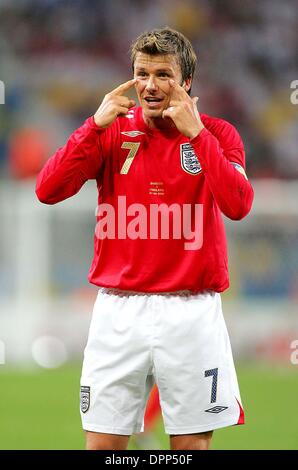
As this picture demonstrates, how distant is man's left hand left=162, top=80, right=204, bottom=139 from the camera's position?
3.30 metres

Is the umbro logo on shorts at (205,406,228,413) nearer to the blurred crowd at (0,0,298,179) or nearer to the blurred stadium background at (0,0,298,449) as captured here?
the blurred stadium background at (0,0,298,449)

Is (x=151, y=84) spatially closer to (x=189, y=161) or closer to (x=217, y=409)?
(x=189, y=161)

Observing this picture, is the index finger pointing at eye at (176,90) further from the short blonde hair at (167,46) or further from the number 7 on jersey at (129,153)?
the number 7 on jersey at (129,153)

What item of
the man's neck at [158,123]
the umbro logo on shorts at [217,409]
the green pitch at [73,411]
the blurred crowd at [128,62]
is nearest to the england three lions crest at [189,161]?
the man's neck at [158,123]

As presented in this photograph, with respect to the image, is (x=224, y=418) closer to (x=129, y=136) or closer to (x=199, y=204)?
(x=199, y=204)

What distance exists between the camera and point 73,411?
738 cm

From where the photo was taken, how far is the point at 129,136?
11.4 feet

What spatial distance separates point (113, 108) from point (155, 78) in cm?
18

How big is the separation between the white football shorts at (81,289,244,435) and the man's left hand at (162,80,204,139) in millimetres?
589

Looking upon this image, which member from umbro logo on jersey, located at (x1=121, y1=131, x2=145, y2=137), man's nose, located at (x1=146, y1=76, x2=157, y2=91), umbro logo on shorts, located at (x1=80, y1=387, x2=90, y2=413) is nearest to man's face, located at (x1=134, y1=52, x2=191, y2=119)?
man's nose, located at (x1=146, y1=76, x2=157, y2=91)

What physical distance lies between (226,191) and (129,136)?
446 mm

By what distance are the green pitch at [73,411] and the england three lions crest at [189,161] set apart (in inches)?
88.5

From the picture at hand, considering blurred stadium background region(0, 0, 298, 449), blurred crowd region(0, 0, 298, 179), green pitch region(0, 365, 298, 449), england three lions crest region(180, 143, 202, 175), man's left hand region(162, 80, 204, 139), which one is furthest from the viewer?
blurred crowd region(0, 0, 298, 179)
